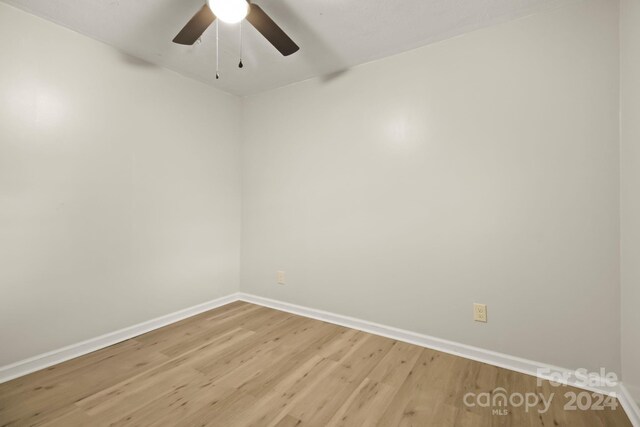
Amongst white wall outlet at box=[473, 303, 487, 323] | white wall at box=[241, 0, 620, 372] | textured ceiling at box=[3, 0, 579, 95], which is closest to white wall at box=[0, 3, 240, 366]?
textured ceiling at box=[3, 0, 579, 95]

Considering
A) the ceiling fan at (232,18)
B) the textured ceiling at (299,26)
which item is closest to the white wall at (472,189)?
the textured ceiling at (299,26)

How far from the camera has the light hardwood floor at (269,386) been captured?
1455mm

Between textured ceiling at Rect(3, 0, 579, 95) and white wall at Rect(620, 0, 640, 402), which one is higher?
textured ceiling at Rect(3, 0, 579, 95)

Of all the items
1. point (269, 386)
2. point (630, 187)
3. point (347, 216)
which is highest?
point (630, 187)

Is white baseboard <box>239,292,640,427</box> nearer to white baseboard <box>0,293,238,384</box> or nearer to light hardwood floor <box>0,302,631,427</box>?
light hardwood floor <box>0,302,631,427</box>

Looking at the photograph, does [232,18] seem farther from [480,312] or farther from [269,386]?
[480,312]

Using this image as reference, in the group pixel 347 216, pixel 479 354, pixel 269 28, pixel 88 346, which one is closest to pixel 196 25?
pixel 269 28

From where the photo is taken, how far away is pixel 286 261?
2939 millimetres

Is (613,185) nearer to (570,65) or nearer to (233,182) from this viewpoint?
(570,65)

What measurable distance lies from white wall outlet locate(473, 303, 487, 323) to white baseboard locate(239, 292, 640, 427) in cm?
A: 20

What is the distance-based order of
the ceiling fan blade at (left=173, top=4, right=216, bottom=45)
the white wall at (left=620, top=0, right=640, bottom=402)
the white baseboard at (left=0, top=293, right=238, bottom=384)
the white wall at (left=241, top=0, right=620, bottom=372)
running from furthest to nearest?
the white baseboard at (left=0, top=293, right=238, bottom=384) < the white wall at (left=241, top=0, right=620, bottom=372) < the ceiling fan blade at (left=173, top=4, right=216, bottom=45) < the white wall at (left=620, top=0, right=640, bottom=402)

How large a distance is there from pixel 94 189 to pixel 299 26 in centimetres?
185

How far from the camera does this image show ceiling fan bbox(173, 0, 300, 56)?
4.83ft

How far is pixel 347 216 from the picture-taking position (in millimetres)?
2568
